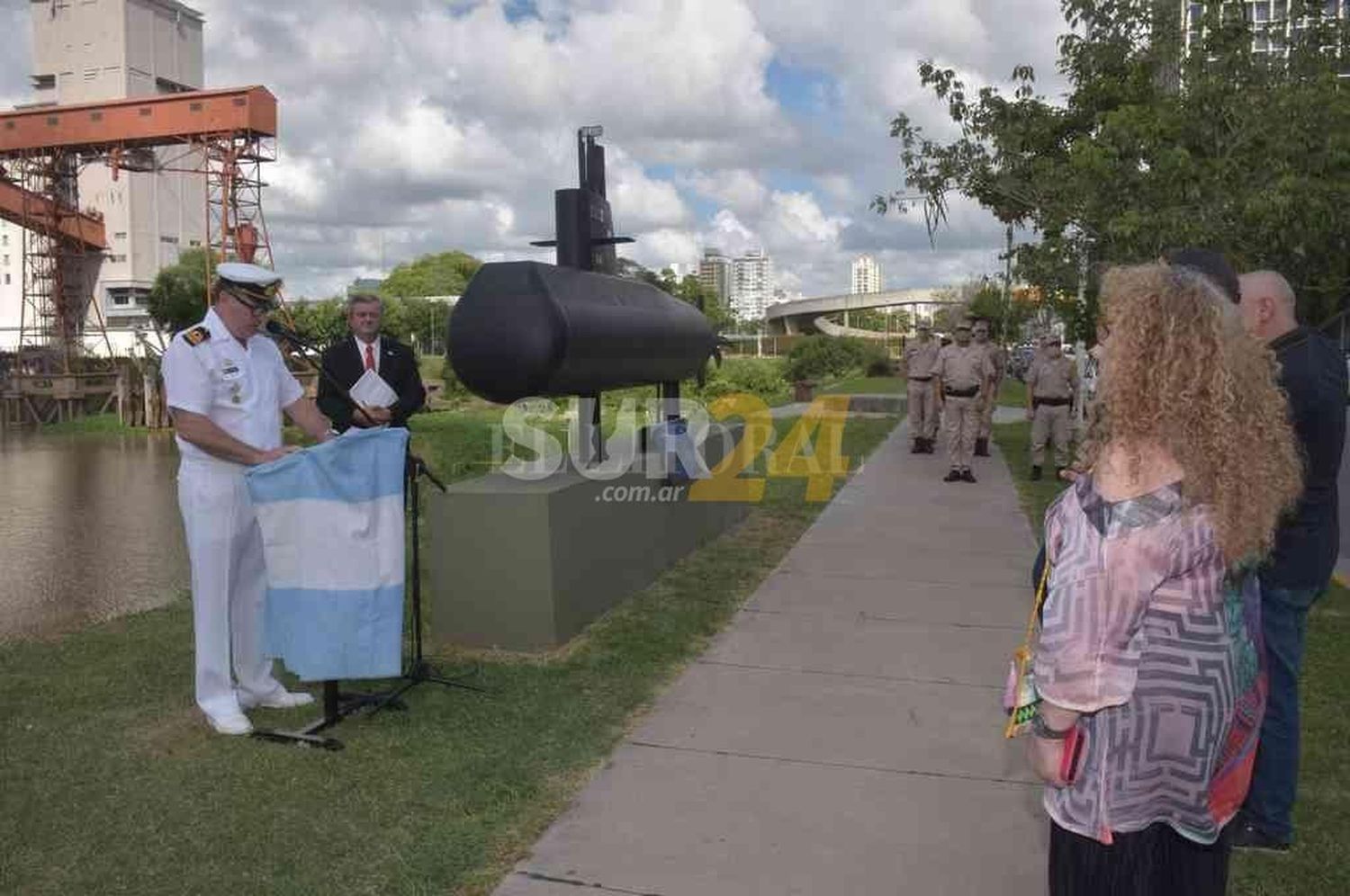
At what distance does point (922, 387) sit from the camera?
572 inches

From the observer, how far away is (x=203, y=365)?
4293 millimetres

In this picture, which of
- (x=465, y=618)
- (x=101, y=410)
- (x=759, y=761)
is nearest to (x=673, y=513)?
(x=465, y=618)

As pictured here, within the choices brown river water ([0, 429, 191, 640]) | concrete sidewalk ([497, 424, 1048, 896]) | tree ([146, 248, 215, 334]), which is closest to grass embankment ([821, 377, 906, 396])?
brown river water ([0, 429, 191, 640])

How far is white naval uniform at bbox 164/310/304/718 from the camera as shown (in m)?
4.27

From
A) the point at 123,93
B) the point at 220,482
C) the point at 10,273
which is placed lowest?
the point at 220,482

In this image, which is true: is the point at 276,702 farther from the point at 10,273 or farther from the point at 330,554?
the point at 10,273

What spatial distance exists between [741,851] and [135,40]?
223 ft

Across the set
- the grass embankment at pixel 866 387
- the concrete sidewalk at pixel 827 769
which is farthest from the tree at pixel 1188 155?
the grass embankment at pixel 866 387

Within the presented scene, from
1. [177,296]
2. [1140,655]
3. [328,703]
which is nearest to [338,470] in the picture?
[328,703]

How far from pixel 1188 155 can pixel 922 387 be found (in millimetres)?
5732

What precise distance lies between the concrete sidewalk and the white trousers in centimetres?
172

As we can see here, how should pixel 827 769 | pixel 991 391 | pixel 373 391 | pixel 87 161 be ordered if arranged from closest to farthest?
pixel 827 769
pixel 373 391
pixel 991 391
pixel 87 161

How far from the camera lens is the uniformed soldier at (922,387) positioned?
14.1 meters

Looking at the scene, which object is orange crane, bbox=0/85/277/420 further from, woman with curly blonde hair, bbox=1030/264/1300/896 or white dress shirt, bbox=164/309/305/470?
woman with curly blonde hair, bbox=1030/264/1300/896
